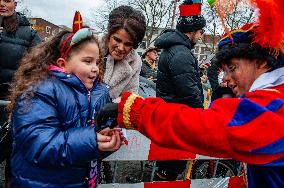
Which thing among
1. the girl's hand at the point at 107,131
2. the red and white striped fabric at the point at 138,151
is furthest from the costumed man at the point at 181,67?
the girl's hand at the point at 107,131

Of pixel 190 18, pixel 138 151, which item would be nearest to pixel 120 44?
pixel 138 151

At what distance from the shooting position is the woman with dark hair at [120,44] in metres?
2.75

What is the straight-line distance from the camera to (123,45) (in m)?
2.77

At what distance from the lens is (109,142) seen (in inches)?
71.9

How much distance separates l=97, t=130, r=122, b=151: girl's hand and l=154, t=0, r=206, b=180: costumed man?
1.73 meters

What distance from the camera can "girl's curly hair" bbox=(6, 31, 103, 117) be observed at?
1.93 metres

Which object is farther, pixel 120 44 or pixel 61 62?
pixel 120 44

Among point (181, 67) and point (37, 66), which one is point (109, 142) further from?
point (181, 67)

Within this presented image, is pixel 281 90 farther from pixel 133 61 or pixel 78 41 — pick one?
pixel 133 61

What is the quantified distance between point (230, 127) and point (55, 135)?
0.87 m

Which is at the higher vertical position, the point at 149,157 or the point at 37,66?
the point at 37,66

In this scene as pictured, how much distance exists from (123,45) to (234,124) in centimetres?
152

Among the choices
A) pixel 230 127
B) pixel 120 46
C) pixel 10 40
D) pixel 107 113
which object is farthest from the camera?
pixel 10 40

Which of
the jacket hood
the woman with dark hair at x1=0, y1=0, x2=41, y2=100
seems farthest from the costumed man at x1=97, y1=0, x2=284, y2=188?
the woman with dark hair at x1=0, y1=0, x2=41, y2=100
